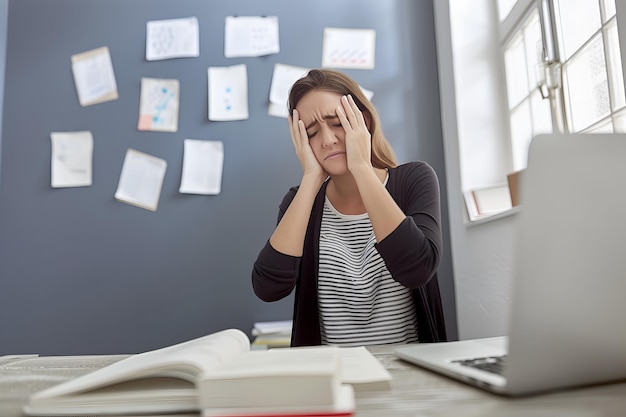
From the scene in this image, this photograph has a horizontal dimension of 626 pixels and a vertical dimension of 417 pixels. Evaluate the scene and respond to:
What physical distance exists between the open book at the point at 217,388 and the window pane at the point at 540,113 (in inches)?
51.7

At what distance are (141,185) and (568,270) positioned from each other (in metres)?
1.76

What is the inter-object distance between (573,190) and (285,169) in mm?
1604

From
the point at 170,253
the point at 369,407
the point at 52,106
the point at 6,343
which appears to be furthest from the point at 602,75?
the point at 6,343

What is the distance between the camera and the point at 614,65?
122cm

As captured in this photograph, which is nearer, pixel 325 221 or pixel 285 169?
pixel 325 221

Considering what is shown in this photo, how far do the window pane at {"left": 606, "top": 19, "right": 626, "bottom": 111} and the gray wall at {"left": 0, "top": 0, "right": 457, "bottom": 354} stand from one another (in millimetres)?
765

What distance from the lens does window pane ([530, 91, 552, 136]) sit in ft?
5.19

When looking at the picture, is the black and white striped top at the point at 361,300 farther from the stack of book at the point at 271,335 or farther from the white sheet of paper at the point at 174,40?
the white sheet of paper at the point at 174,40

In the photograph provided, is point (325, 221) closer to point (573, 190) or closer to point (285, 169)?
point (285, 169)

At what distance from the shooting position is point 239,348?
0.59 m

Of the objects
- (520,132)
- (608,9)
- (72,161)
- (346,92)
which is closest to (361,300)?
(346,92)

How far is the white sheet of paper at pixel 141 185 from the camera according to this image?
6.37 feet

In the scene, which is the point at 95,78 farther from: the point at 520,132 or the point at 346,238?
the point at 520,132

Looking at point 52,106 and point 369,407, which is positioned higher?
point 52,106
